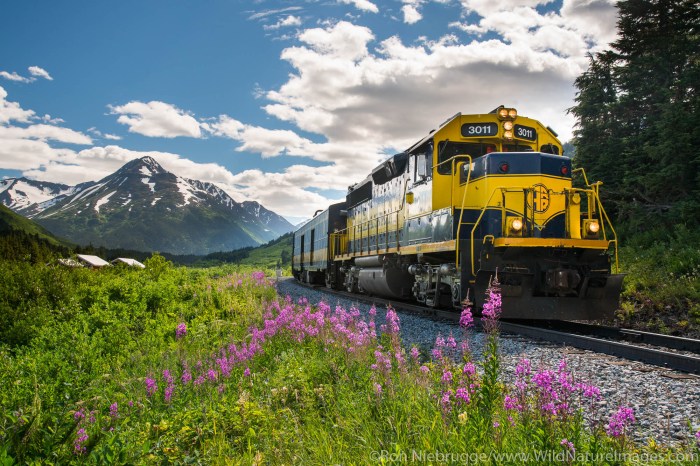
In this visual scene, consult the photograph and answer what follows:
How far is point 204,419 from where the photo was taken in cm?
410

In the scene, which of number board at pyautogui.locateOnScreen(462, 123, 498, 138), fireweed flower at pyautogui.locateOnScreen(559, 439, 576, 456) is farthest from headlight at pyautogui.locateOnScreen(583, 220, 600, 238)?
fireweed flower at pyautogui.locateOnScreen(559, 439, 576, 456)

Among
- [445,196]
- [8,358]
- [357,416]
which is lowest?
[8,358]

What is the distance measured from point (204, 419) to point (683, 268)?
13.5 m

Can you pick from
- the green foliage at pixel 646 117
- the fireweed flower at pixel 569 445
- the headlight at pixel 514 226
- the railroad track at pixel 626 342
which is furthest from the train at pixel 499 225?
the green foliage at pixel 646 117

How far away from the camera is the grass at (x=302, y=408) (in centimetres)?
295

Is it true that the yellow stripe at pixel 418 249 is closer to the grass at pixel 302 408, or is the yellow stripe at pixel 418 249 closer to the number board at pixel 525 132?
the number board at pixel 525 132

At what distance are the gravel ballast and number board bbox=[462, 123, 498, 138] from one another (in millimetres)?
4623

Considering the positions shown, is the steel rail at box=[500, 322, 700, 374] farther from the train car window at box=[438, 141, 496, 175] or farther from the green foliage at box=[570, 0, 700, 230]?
the green foliage at box=[570, 0, 700, 230]

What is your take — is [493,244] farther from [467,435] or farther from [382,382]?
[467,435]

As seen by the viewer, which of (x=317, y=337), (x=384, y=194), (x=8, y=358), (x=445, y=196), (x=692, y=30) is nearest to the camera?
(x=317, y=337)

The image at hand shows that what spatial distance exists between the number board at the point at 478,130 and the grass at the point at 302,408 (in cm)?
552

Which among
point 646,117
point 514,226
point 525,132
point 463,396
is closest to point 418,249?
point 514,226

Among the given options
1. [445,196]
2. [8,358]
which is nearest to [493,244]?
[445,196]

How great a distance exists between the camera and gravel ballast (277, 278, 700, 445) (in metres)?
3.81
